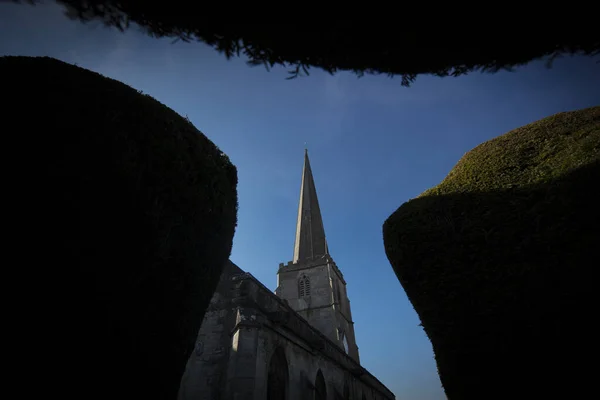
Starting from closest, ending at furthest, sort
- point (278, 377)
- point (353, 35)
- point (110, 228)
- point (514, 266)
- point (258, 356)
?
point (353, 35), point (110, 228), point (514, 266), point (258, 356), point (278, 377)

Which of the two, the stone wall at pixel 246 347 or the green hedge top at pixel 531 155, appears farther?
the stone wall at pixel 246 347

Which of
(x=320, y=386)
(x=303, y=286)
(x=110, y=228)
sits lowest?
(x=320, y=386)

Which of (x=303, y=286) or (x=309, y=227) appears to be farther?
(x=309, y=227)

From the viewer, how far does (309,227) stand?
40.6 metres

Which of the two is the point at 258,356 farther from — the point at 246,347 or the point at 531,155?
the point at 531,155

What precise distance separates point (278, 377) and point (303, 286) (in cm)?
2320

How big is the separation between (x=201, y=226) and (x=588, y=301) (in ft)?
16.0

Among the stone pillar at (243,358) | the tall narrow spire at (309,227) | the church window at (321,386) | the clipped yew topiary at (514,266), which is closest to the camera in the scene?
the clipped yew topiary at (514,266)

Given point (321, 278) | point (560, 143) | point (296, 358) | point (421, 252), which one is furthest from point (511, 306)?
point (321, 278)

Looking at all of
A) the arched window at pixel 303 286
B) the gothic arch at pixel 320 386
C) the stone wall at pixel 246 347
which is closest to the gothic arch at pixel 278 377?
Answer: the stone wall at pixel 246 347

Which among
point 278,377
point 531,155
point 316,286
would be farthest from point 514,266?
point 316,286

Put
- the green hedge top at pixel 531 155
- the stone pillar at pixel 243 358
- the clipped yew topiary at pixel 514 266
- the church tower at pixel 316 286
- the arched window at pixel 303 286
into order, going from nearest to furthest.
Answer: the clipped yew topiary at pixel 514 266, the green hedge top at pixel 531 155, the stone pillar at pixel 243 358, the church tower at pixel 316 286, the arched window at pixel 303 286

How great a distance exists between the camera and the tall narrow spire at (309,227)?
38.4 metres

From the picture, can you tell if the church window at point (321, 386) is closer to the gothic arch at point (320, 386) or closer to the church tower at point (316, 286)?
the gothic arch at point (320, 386)
